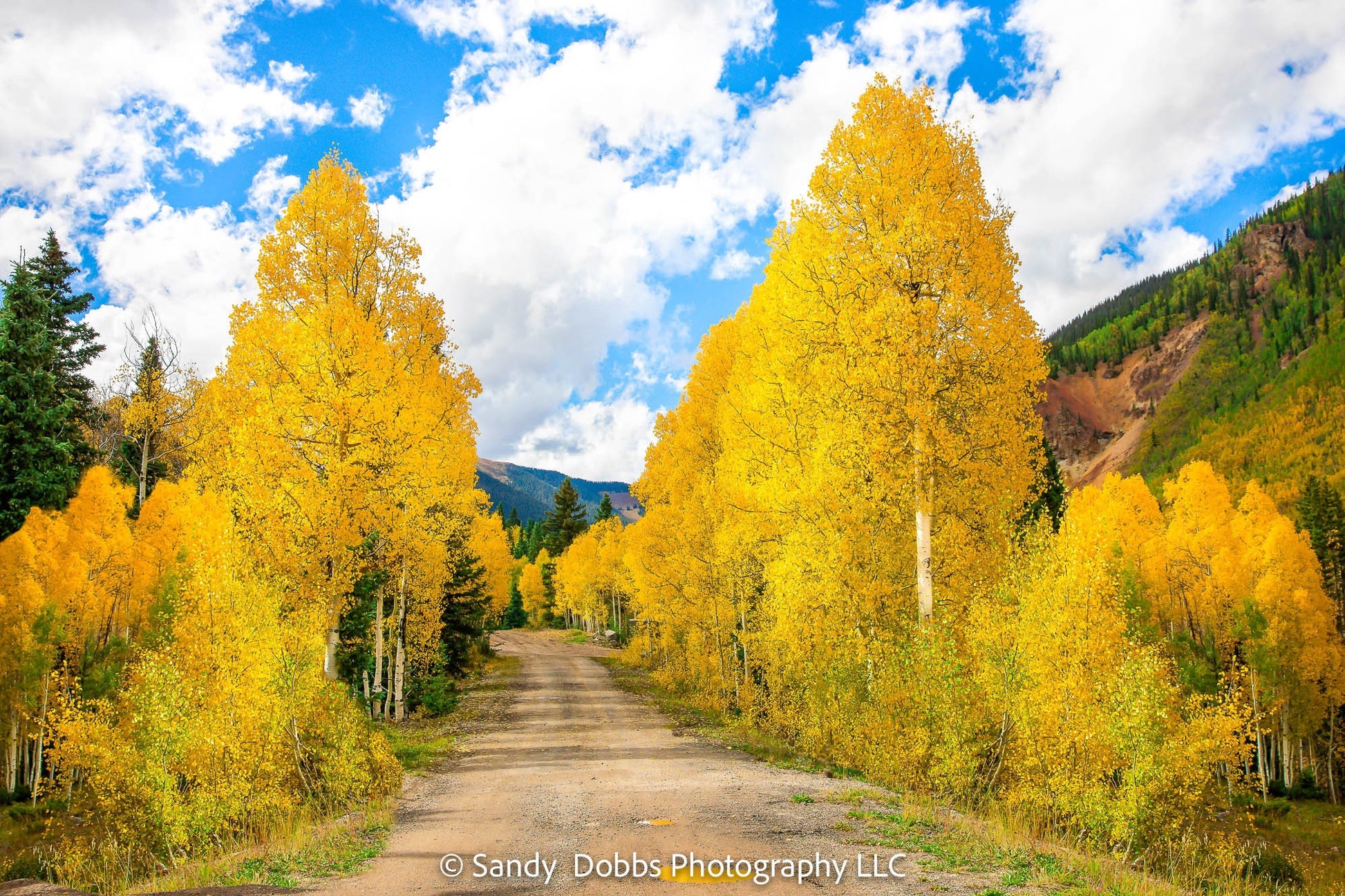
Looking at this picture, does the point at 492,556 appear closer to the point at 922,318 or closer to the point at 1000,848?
the point at 922,318

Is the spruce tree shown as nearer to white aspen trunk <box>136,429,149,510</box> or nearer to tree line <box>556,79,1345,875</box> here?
white aspen trunk <box>136,429,149,510</box>

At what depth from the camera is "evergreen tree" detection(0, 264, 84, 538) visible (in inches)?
885

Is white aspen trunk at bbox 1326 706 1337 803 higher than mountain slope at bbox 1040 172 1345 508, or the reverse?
mountain slope at bbox 1040 172 1345 508

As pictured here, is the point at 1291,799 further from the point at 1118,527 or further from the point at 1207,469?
the point at 1207,469

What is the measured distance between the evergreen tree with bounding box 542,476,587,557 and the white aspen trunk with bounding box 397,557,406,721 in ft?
189

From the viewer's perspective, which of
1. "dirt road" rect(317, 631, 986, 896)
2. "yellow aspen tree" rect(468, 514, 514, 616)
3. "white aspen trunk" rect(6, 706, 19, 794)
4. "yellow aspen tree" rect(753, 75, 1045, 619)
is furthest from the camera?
"yellow aspen tree" rect(468, 514, 514, 616)

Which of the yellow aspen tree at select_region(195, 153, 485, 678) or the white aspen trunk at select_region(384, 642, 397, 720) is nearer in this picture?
the yellow aspen tree at select_region(195, 153, 485, 678)

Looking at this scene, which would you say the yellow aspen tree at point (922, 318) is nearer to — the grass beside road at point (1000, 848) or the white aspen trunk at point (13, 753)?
the grass beside road at point (1000, 848)

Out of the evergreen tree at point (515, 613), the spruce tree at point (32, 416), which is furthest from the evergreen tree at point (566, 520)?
the spruce tree at point (32, 416)

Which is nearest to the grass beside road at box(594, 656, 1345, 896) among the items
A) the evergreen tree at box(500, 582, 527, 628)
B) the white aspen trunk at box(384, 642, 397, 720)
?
the white aspen trunk at box(384, 642, 397, 720)

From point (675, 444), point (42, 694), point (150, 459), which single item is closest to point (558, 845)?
point (675, 444)

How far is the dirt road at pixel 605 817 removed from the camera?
689 centimetres

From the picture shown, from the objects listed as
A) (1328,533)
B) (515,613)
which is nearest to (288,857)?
(1328,533)

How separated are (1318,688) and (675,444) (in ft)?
121
